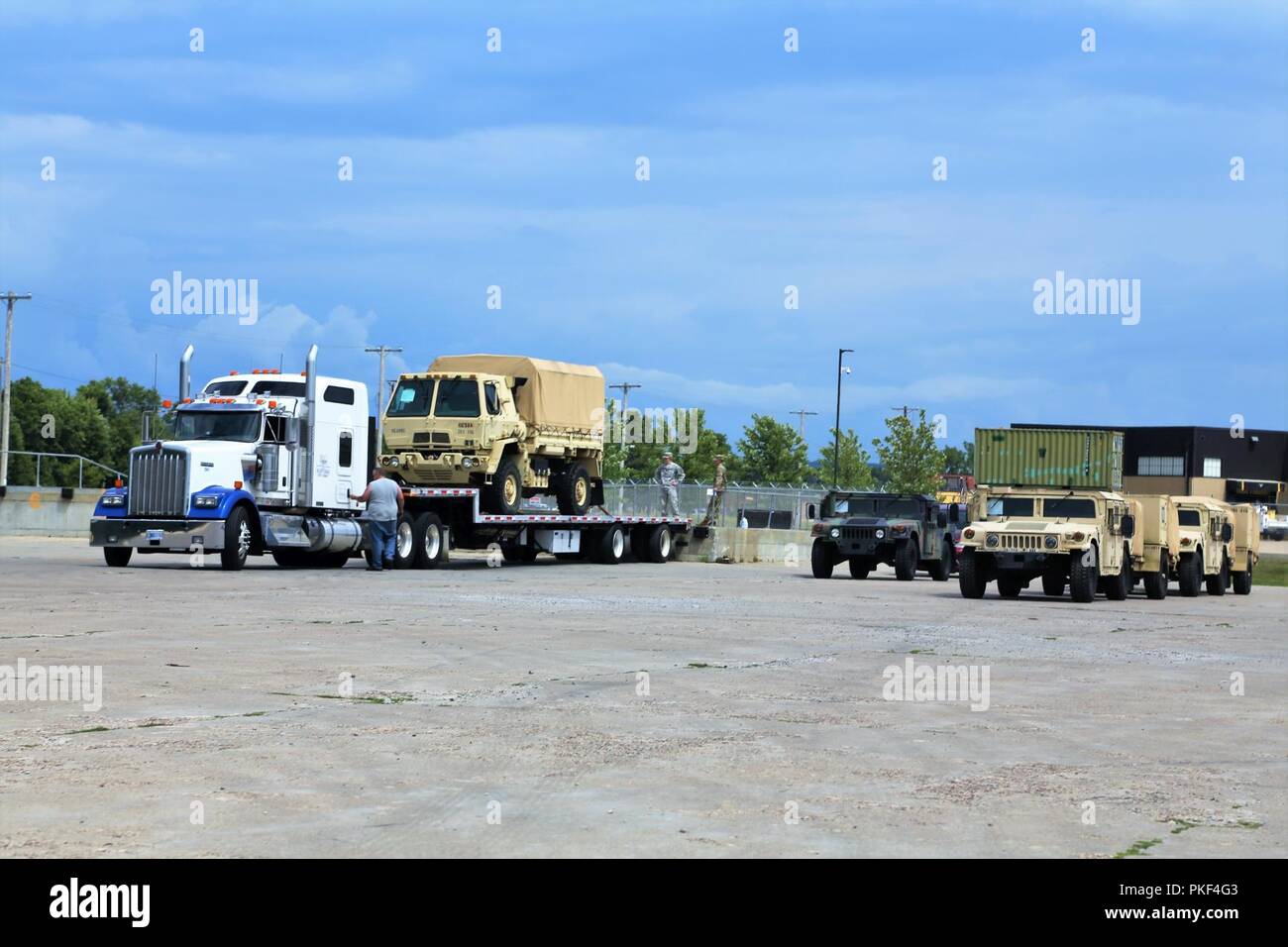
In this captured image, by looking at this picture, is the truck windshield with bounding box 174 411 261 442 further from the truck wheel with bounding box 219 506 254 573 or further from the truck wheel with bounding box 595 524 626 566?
the truck wheel with bounding box 595 524 626 566

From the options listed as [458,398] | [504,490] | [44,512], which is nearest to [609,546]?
[504,490]

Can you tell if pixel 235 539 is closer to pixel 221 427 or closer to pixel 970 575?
pixel 221 427

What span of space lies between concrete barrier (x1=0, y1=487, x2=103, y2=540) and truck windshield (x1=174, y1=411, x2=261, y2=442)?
67.4 feet

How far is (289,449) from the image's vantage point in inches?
1183

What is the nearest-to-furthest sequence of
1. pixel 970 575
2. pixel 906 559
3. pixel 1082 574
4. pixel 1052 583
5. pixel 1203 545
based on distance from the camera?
pixel 1082 574 → pixel 970 575 → pixel 1052 583 → pixel 1203 545 → pixel 906 559

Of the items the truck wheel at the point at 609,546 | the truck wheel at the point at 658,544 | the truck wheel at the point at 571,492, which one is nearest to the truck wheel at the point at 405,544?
the truck wheel at the point at 571,492

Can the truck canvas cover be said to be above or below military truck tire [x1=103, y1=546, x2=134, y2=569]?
above

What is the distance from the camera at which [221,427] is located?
2986 centimetres

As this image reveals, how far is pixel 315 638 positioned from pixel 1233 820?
402 inches

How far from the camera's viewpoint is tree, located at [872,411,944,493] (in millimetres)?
93750

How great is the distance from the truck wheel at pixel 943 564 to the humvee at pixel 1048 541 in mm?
5746

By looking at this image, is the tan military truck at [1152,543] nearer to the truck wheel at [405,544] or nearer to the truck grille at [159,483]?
the truck wheel at [405,544]

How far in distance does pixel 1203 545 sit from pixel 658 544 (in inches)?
476

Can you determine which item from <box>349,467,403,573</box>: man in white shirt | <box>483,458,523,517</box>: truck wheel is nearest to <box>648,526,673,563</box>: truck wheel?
<box>483,458,523,517</box>: truck wheel
